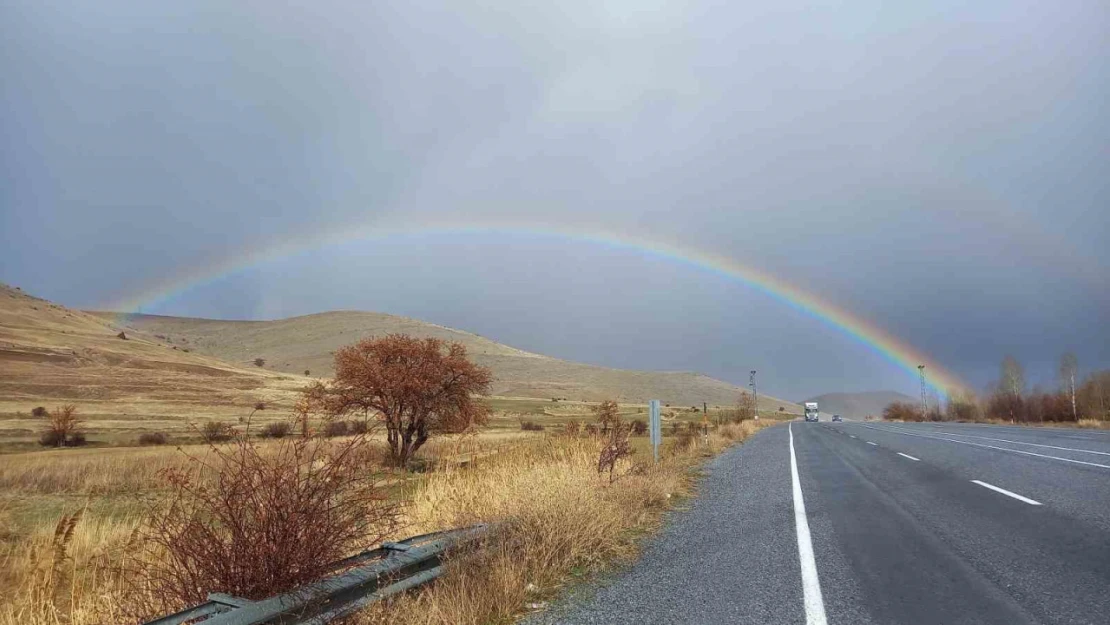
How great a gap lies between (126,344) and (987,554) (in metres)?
107

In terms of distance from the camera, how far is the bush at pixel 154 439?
123 feet

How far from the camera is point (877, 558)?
714 centimetres

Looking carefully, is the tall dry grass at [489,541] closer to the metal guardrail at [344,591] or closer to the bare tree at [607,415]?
the metal guardrail at [344,591]

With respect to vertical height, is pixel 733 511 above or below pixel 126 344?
below

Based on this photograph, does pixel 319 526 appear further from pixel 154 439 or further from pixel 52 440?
pixel 52 440

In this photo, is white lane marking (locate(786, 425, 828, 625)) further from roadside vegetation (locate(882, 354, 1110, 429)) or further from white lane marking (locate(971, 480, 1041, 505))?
roadside vegetation (locate(882, 354, 1110, 429))

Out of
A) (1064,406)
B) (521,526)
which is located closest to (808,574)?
(521,526)

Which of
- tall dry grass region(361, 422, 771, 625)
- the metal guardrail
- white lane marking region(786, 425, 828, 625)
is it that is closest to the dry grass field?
tall dry grass region(361, 422, 771, 625)

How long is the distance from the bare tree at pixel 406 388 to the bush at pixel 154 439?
19394 millimetres

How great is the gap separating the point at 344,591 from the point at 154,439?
40.2 m

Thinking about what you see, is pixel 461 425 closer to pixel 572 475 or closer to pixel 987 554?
pixel 572 475

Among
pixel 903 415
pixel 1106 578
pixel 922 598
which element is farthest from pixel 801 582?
pixel 903 415

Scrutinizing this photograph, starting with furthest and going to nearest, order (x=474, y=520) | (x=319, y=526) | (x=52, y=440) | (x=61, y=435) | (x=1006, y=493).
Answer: (x=61, y=435) < (x=52, y=440) < (x=1006, y=493) < (x=474, y=520) < (x=319, y=526)

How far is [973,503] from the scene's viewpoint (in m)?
10.6
